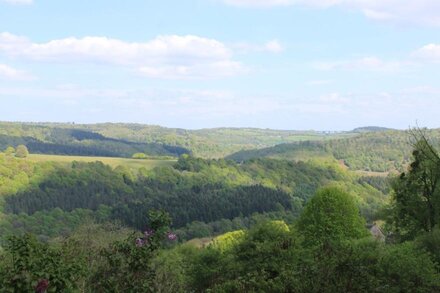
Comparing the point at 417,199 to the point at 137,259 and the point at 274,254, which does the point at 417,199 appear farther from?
the point at 137,259

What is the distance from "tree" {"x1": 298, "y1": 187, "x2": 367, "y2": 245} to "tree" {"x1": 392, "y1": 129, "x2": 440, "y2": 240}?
1338 centimetres

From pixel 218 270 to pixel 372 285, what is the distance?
28.3 meters

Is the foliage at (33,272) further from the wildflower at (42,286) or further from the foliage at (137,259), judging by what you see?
the foliage at (137,259)

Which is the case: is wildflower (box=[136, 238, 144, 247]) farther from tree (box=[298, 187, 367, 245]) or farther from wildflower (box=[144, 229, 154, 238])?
tree (box=[298, 187, 367, 245])

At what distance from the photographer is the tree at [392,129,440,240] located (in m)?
45.3

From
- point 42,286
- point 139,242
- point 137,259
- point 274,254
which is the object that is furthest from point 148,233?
point 274,254

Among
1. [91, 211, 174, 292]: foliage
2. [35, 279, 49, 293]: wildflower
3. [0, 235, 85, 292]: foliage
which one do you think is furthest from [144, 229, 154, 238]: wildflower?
[35, 279, 49, 293]: wildflower

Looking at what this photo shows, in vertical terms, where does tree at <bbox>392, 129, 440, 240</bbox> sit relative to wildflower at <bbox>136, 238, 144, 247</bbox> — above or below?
below

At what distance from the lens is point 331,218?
214 feet

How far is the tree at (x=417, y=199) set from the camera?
45.3 meters

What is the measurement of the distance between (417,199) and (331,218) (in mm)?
19063

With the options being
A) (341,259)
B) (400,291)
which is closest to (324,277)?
(341,259)

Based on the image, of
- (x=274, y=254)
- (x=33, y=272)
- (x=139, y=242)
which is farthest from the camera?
(x=274, y=254)

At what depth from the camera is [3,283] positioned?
11.8 meters
